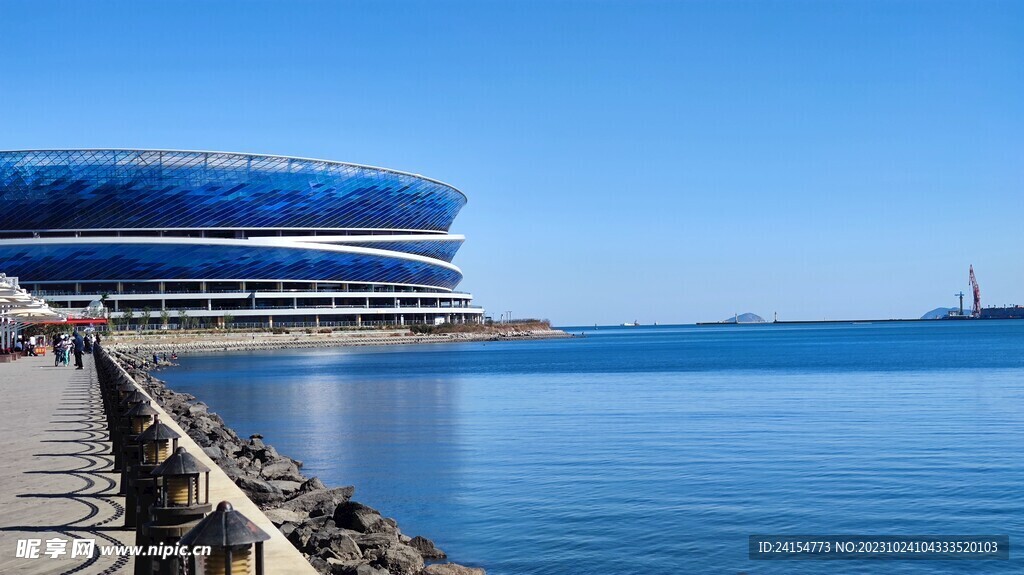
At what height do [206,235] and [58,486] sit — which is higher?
[206,235]

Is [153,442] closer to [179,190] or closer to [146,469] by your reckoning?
[146,469]

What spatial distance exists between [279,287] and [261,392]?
80445mm

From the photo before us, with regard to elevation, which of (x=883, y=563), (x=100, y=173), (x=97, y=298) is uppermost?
(x=100, y=173)

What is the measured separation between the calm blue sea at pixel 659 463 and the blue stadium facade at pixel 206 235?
75.2 m

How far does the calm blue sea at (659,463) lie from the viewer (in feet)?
46.2

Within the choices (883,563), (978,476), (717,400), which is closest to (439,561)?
(883,563)

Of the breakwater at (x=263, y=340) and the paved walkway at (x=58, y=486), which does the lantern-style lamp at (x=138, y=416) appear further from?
the breakwater at (x=263, y=340)

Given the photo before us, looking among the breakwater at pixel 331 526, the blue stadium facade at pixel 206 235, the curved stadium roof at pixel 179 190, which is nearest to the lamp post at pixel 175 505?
→ the breakwater at pixel 331 526

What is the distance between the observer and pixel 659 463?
823 inches

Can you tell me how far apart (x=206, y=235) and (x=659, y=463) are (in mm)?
109095

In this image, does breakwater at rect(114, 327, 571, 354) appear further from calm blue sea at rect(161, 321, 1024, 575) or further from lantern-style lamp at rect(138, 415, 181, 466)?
lantern-style lamp at rect(138, 415, 181, 466)

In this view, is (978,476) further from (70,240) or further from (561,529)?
(70,240)

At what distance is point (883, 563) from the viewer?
13.0 meters

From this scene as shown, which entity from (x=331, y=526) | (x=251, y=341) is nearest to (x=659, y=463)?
(x=331, y=526)
